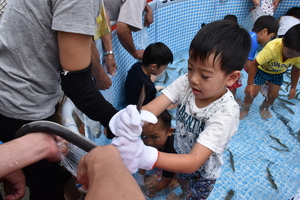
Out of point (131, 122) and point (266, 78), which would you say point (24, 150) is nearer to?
point (131, 122)

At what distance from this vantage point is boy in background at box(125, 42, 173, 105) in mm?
2990

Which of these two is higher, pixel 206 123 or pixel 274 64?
pixel 206 123

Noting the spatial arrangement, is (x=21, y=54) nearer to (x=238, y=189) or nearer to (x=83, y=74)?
(x=83, y=74)

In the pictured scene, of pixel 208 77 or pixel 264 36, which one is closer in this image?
pixel 208 77

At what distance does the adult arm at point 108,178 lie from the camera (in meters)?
0.62

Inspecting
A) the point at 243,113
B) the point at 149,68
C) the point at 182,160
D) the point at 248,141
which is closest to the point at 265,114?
the point at 243,113

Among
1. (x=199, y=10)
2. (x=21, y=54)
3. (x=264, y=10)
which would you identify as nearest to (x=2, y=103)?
(x=21, y=54)

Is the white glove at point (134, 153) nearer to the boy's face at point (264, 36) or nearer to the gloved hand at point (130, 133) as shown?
the gloved hand at point (130, 133)

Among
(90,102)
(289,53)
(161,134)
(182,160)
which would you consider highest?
(90,102)

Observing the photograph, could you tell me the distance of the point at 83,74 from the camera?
4.39 feet

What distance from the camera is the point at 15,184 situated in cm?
144

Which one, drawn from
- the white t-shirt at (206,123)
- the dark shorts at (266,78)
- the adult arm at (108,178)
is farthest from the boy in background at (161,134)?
the dark shorts at (266,78)

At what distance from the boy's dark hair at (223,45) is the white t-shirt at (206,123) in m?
0.24

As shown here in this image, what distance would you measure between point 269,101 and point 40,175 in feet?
11.7
